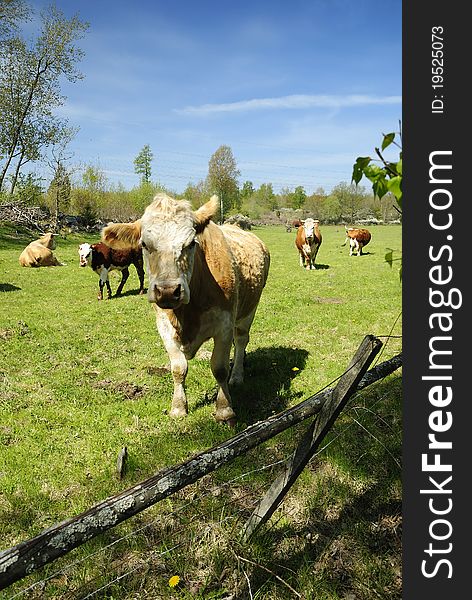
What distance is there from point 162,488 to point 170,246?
2.47m

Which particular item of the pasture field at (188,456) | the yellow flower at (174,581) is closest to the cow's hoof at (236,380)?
the pasture field at (188,456)

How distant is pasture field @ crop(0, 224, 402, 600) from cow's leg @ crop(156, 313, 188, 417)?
7.4 inches

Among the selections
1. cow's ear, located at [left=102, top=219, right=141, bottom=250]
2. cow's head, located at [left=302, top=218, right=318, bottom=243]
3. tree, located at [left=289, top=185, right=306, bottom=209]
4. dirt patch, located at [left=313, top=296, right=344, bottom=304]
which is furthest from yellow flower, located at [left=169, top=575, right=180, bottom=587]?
tree, located at [left=289, top=185, right=306, bottom=209]

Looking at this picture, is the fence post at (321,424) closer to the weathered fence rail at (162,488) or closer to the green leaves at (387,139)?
the weathered fence rail at (162,488)

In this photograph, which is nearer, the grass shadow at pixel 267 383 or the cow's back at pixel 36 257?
the grass shadow at pixel 267 383

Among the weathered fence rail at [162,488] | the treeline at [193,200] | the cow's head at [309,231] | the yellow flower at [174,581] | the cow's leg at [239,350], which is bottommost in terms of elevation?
the yellow flower at [174,581]

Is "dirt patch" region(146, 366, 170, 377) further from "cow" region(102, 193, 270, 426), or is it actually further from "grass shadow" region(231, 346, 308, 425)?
"cow" region(102, 193, 270, 426)

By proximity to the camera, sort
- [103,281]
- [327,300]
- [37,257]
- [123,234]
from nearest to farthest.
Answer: [123,234] < [327,300] < [103,281] < [37,257]

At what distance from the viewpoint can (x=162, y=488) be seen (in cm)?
200

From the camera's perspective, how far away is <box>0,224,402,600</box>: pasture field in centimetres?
286

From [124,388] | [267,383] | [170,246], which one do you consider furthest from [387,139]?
[124,388]

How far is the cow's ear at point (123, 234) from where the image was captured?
4.80m

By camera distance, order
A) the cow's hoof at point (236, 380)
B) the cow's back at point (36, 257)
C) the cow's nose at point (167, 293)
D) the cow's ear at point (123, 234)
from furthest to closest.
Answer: the cow's back at point (36, 257) → the cow's hoof at point (236, 380) → the cow's ear at point (123, 234) → the cow's nose at point (167, 293)

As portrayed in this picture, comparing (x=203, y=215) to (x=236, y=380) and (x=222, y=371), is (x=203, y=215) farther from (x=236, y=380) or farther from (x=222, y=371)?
(x=236, y=380)
